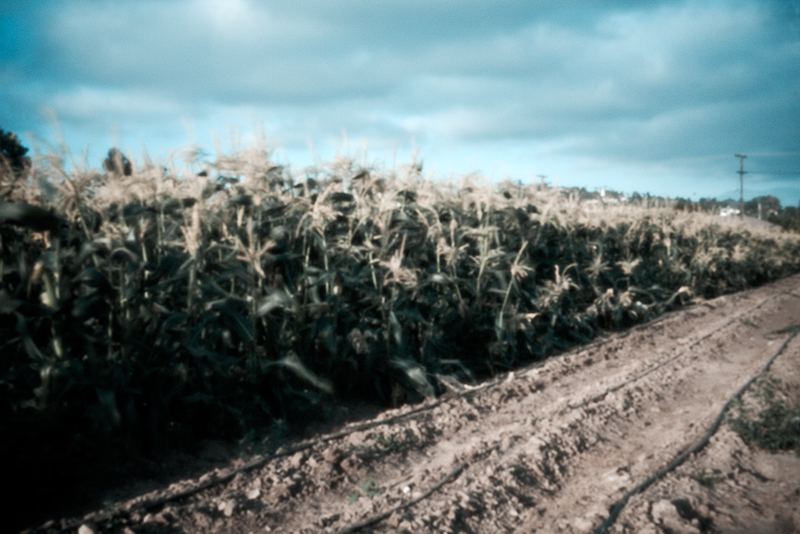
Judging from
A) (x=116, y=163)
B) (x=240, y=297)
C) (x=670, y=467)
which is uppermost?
(x=116, y=163)

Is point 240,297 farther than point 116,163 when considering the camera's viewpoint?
Yes

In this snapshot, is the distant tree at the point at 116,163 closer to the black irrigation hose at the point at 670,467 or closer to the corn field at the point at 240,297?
the corn field at the point at 240,297

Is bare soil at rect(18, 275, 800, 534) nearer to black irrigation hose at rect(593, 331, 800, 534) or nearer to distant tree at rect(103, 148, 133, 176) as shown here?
black irrigation hose at rect(593, 331, 800, 534)

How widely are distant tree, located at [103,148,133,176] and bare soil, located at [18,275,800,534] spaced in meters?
2.21

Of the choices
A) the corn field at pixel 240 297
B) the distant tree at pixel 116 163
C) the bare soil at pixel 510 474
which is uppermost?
the distant tree at pixel 116 163

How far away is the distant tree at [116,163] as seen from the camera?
350 cm

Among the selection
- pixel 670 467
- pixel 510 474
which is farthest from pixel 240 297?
pixel 670 467

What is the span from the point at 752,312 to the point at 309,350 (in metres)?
9.58

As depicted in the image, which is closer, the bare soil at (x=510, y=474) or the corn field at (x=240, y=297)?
the bare soil at (x=510, y=474)

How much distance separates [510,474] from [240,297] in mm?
2432

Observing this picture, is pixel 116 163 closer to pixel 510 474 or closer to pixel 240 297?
pixel 240 297

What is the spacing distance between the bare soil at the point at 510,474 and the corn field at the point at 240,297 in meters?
0.55

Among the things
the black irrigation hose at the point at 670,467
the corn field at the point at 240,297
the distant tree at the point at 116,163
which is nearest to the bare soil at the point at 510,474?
the black irrigation hose at the point at 670,467

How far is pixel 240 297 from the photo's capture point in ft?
13.2
